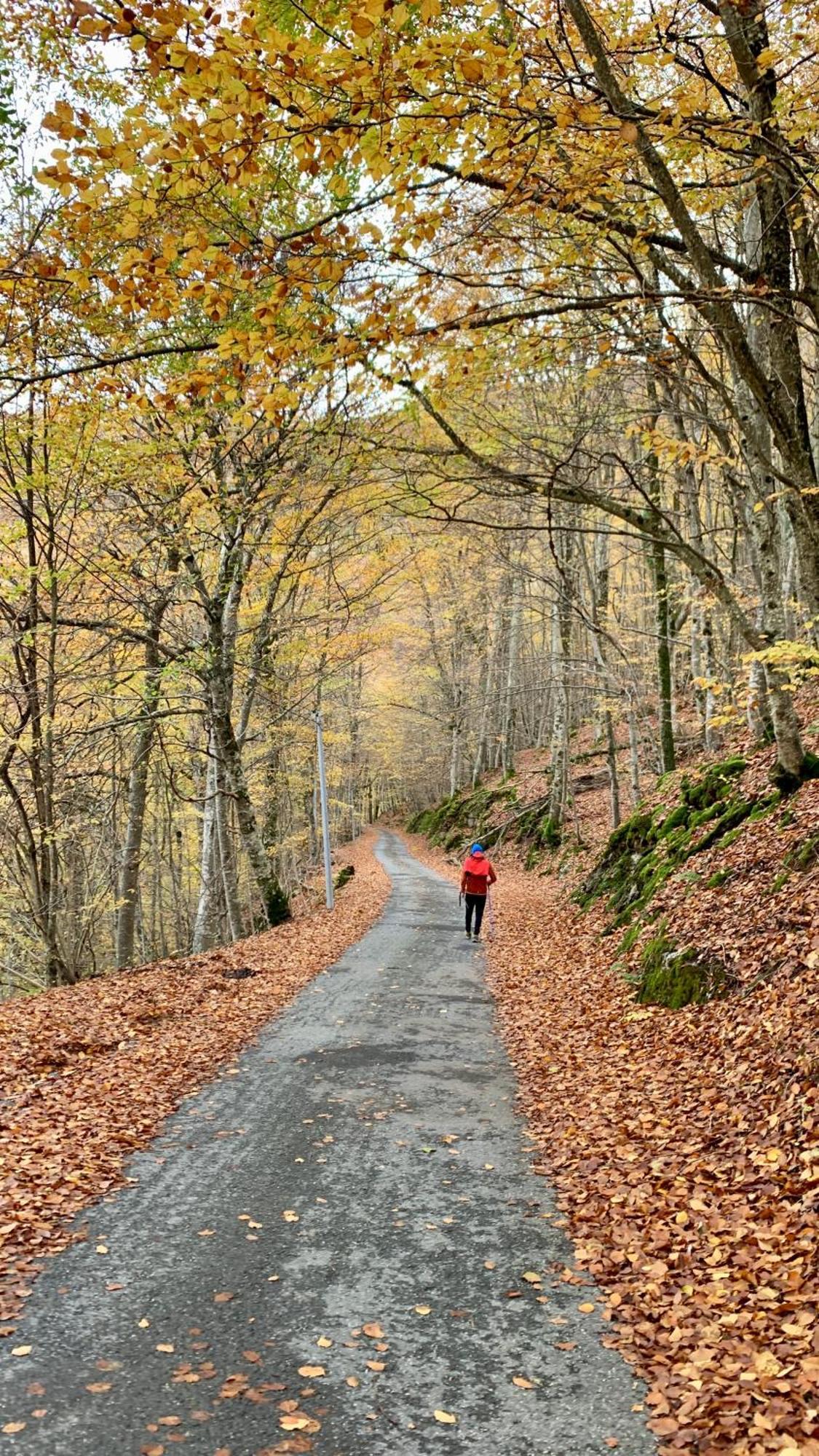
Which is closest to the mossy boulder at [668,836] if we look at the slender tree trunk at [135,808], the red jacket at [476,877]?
the red jacket at [476,877]

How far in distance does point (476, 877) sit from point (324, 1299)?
10749mm

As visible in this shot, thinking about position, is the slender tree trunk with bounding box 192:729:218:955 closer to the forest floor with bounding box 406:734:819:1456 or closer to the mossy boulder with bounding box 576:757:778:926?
the mossy boulder with bounding box 576:757:778:926

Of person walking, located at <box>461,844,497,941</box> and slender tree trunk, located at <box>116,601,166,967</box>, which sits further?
slender tree trunk, located at <box>116,601,166,967</box>

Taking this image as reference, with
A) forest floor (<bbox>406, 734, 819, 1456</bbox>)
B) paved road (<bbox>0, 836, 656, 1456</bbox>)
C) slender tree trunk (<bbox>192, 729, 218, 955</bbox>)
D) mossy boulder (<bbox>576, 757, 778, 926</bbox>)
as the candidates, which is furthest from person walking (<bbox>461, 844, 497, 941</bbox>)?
paved road (<bbox>0, 836, 656, 1456</bbox>)

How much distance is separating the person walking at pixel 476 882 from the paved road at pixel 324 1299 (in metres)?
7.28

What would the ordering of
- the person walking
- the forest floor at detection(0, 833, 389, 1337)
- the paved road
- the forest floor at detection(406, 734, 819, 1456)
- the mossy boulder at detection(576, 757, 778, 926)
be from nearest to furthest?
the paved road
the forest floor at detection(406, 734, 819, 1456)
the forest floor at detection(0, 833, 389, 1337)
the mossy boulder at detection(576, 757, 778, 926)
the person walking

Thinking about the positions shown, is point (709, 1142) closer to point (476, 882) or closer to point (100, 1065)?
point (100, 1065)

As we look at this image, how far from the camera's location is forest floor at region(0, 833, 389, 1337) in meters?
4.96

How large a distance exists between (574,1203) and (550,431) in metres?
10.7

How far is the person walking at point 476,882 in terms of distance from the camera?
573 inches

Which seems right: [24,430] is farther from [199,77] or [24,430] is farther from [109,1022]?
[199,77]

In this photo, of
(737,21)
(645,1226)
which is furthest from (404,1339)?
(737,21)

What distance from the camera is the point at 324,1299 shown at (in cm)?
412

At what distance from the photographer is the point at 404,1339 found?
382 centimetres
